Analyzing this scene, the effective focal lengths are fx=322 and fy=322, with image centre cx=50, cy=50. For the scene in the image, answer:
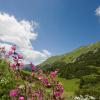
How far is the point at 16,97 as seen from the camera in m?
8.98

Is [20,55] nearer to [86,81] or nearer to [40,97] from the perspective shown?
[40,97]

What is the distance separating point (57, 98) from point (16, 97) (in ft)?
3.77

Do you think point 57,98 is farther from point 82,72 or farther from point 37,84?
point 82,72

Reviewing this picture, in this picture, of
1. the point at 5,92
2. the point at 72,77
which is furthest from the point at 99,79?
the point at 5,92

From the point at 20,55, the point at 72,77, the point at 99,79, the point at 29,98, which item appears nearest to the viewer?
the point at 29,98

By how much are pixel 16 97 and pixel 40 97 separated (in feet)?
2.36

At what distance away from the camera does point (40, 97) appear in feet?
30.4

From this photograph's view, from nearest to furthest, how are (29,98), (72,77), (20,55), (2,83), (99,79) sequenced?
(29,98)
(20,55)
(2,83)
(99,79)
(72,77)

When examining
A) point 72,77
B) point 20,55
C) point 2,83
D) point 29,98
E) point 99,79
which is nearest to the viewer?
point 29,98

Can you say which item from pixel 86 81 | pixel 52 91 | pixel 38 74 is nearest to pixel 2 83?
pixel 38 74

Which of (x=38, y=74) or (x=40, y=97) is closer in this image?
(x=40, y=97)

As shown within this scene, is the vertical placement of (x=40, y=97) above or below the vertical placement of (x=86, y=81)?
below

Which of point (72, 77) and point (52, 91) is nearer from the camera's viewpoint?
point (52, 91)

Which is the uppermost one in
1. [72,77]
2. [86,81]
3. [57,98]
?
[72,77]
